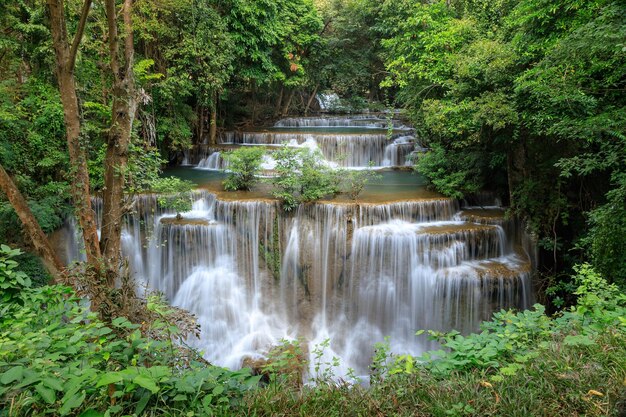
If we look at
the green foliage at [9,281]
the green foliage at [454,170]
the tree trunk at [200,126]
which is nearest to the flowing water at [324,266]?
the green foliage at [454,170]

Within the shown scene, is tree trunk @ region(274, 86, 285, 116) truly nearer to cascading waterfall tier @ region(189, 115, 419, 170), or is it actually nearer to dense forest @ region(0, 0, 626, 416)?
dense forest @ region(0, 0, 626, 416)

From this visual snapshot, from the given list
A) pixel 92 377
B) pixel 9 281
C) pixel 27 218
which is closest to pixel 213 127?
pixel 27 218

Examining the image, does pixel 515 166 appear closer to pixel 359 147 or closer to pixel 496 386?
pixel 359 147

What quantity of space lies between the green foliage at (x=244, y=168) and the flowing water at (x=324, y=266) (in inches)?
42.6

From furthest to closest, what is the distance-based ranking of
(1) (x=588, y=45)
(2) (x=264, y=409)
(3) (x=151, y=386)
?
(1) (x=588, y=45)
(2) (x=264, y=409)
(3) (x=151, y=386)

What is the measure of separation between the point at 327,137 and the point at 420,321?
8.02 meters

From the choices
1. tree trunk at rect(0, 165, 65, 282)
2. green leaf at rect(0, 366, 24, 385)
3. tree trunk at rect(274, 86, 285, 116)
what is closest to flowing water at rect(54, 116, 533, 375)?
tree trunk at rect(0, 165, 65, 282)

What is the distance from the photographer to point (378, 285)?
27.5 feet

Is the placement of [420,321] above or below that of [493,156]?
below

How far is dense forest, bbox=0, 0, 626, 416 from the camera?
2568 millimetres

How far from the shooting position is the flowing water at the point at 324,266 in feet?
26.7

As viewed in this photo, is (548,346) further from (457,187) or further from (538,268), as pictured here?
(457,187)

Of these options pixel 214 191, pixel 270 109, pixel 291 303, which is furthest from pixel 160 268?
pixel 270 109

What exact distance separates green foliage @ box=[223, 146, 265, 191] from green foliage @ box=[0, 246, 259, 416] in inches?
282
